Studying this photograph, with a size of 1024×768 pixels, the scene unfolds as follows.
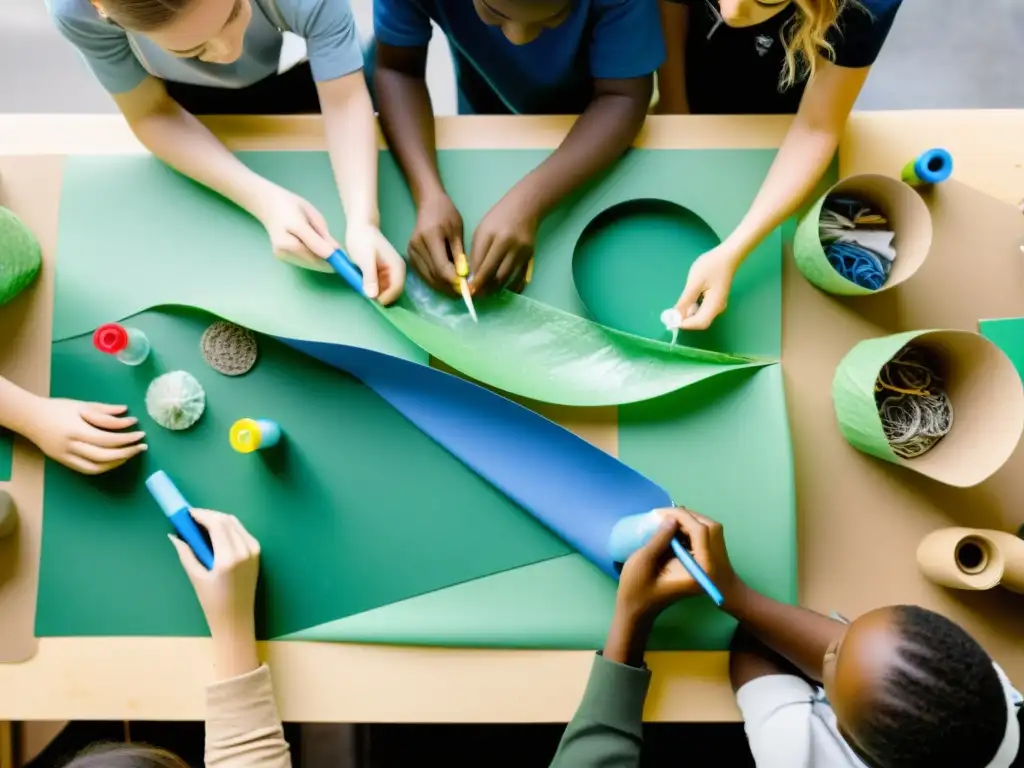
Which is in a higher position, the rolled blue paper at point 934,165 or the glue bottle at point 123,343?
the rolled blue paper at point 934,165

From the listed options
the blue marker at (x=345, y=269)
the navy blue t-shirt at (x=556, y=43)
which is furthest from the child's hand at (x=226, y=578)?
the navy blue t-shirt at (x=556, y=43)

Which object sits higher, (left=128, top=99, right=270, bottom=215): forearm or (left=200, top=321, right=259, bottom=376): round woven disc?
(left=128, top=99, right=270, bottom=215): forearm

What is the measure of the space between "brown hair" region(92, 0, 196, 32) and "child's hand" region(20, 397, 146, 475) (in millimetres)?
352

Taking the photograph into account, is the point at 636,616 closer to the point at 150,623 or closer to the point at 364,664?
the point at 364,664

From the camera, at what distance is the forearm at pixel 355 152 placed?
29.4 inches

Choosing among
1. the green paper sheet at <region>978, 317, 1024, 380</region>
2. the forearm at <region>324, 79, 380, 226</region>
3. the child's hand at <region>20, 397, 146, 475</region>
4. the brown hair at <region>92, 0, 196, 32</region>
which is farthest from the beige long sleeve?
the green paper sheet at <region>978, 317, 1024, 380</region>

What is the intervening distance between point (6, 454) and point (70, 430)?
79 millimetres

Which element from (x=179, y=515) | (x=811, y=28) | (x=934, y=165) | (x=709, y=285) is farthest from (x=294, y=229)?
(x=934, y=165)

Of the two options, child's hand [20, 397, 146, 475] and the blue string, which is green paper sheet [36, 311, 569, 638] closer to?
child's hand [20, 397, 146, 475]

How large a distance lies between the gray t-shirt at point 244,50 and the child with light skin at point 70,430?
1.01 feet

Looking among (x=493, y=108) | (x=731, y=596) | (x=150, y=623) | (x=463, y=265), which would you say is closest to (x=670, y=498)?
(x=731, y=596)

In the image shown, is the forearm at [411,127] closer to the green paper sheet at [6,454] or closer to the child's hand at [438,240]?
the child's hand at [438,240]

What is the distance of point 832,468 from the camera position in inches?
28.9

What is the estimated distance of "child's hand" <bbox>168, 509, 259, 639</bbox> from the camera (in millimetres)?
683
